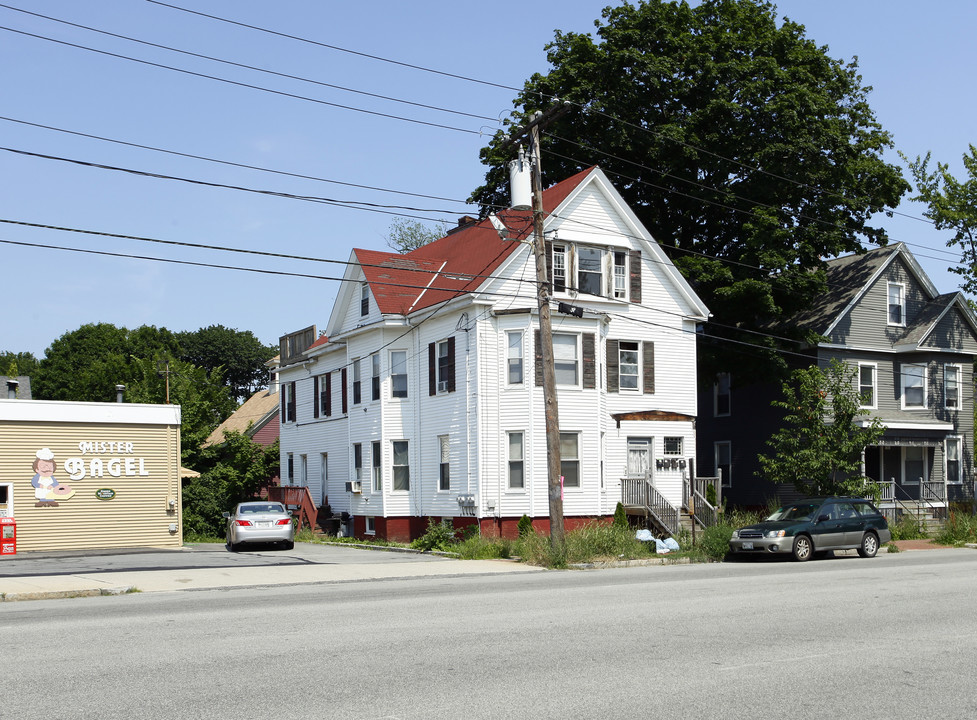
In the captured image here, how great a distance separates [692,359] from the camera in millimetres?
37062

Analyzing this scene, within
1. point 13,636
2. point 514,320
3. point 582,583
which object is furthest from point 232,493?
point 13,636

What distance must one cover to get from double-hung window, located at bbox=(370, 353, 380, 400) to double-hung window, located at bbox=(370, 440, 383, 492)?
1.81m

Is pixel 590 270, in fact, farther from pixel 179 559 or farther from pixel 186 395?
pixel 186 395

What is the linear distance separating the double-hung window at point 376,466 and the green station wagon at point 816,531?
561 inches

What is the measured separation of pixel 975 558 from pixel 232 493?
32286 mm

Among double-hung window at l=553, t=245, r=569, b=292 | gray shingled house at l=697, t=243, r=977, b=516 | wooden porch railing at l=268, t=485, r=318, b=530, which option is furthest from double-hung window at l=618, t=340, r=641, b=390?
wooden porch railing at l=268, t=485, r=318, b=530

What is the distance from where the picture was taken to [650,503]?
Answer: 3238cm

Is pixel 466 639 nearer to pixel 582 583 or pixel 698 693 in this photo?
pixel 698 693

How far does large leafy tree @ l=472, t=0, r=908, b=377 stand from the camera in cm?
3862

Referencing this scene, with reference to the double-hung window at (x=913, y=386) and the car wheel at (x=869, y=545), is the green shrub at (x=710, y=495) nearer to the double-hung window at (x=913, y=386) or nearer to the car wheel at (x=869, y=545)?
the car wheel at (x=869, y=545)

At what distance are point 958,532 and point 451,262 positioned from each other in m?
20.7

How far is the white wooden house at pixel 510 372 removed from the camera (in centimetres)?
3203

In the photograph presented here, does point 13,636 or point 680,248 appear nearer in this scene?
point 13,636

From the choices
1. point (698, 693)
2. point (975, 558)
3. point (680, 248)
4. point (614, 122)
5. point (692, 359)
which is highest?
point (614, 122)
